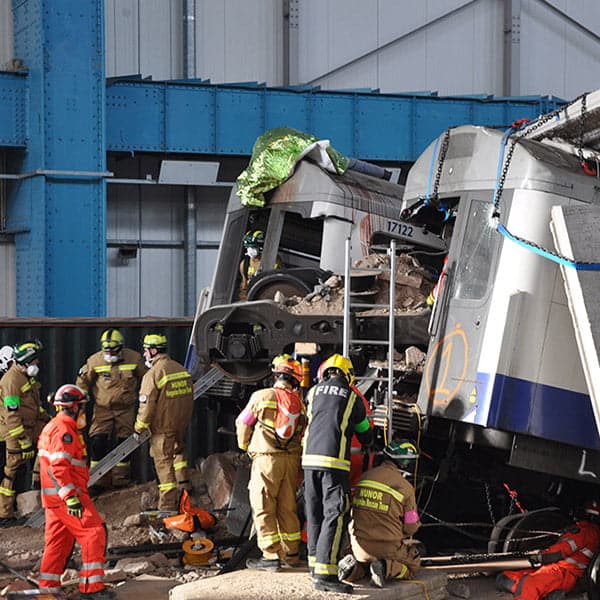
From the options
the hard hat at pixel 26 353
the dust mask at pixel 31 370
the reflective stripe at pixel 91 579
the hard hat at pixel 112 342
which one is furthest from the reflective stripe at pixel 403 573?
the hard hat at pixel 26 353

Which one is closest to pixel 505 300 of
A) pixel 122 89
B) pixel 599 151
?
pixel 599 151

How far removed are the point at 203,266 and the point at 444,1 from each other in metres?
7.34

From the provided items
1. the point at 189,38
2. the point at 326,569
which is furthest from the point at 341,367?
the point at 189,38

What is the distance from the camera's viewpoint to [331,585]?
22.4 feet

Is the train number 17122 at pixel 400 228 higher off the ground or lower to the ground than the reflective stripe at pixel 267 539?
higher

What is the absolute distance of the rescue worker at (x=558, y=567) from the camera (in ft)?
25.0

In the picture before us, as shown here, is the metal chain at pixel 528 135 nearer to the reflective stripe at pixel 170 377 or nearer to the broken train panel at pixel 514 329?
the broken train panel at pixel 514 329

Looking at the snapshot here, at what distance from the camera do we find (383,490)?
7047 millimetres

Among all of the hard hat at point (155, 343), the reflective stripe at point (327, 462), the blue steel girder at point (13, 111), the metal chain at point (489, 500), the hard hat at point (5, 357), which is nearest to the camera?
the reflective stripe at point (327, 462)

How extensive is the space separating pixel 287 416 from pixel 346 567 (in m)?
1.18

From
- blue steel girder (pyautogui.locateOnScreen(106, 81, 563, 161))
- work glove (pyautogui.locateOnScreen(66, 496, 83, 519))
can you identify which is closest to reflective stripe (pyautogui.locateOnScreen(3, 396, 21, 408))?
work glove (pyautogui.locateOnScreen(66, 496, 83, 519))

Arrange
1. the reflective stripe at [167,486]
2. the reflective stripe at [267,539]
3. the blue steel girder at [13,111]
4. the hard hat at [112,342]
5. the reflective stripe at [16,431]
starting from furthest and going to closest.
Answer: the blue steel girder at [13,111]
the hard hat at [112,342]
the reflective stripe at [16,431]
the reflective stripe at [167,486]
the reflective stripe at [267,539]

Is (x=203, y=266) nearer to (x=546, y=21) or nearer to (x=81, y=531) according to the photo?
(x=546, y=21)

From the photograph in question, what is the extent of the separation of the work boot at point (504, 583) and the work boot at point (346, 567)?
1.36m
